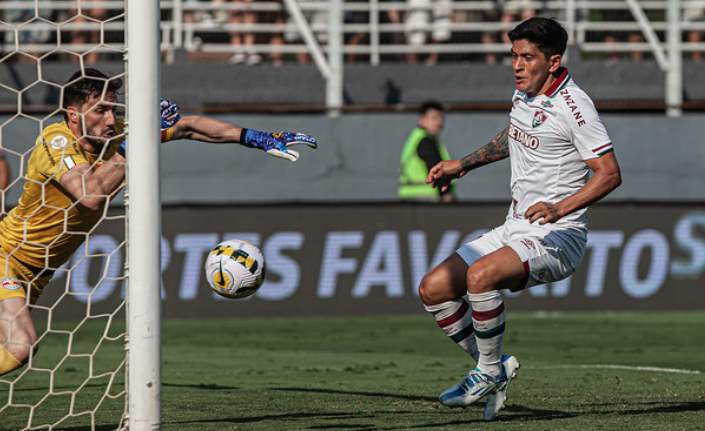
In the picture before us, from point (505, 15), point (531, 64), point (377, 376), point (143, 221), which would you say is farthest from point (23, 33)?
point (143, 221)

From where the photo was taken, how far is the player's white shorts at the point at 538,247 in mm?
6746

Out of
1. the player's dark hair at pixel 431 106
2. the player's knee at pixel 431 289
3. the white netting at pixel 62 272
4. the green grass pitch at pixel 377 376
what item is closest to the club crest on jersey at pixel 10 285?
the white netting at pixel 62 272

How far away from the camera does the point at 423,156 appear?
47.5ft

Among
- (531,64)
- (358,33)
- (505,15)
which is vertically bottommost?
(531,64)

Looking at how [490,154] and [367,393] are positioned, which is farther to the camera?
[367,393]

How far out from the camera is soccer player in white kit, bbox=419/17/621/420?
667cm

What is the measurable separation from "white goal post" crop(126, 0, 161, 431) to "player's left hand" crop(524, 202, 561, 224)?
188cm

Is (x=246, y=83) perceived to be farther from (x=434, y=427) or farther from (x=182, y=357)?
(x=434, y=427)

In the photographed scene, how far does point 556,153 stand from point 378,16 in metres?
11.5

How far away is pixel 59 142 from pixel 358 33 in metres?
11.9

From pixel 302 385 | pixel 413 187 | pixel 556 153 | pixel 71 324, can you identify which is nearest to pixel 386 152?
pixel 413 187

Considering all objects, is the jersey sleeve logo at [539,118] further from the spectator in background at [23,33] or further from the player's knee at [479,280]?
the spectator in background at [23,33]

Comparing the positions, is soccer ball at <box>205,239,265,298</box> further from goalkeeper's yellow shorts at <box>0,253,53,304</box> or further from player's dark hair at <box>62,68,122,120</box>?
player's dark hair at <box>62,68,122,120</box>

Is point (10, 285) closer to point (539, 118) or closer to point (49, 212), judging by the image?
point (49, 212)
